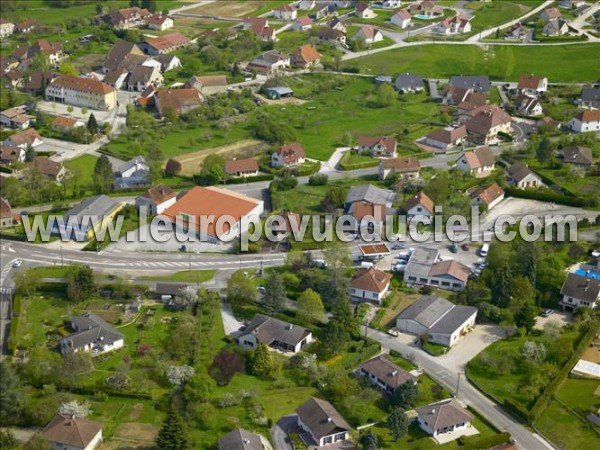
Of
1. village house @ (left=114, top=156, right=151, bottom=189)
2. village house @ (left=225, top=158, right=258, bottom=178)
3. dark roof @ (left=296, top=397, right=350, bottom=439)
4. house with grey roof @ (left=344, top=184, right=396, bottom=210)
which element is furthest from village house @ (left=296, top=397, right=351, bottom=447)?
village house @ (left=114, top=156, right=151, bottom=189)

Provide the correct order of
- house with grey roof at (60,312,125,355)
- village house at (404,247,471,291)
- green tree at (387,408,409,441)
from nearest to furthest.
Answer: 1. green tree at (387,408,409,441)
2. house with grey roof at (60,312,125,355)
3. village house at (404,247,471,291)

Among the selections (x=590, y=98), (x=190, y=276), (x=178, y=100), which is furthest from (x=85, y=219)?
(x=590, y=98)

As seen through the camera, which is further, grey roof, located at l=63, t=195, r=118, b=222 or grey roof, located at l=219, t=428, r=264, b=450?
grey roof, located at l=63, t=195, r=118, b=222

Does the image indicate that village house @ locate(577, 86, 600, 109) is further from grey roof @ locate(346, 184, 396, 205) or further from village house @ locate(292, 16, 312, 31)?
village house @ locate(292, 16, 312, 31)

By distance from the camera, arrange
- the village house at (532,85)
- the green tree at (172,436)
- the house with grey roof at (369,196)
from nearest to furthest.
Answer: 1. the green tree at (172,436)
2. the house with grey roof at (369,196)
3. the village house at (532,85)

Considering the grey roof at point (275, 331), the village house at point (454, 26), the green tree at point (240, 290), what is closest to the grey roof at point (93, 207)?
the green tree at point (240, 290)

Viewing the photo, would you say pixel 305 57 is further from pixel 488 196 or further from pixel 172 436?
pixel 172 436

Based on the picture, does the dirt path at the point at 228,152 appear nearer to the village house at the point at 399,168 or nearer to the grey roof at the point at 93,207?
the grey roof at the point at 93,207

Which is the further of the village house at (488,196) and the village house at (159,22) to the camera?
the village house at (159,22)
